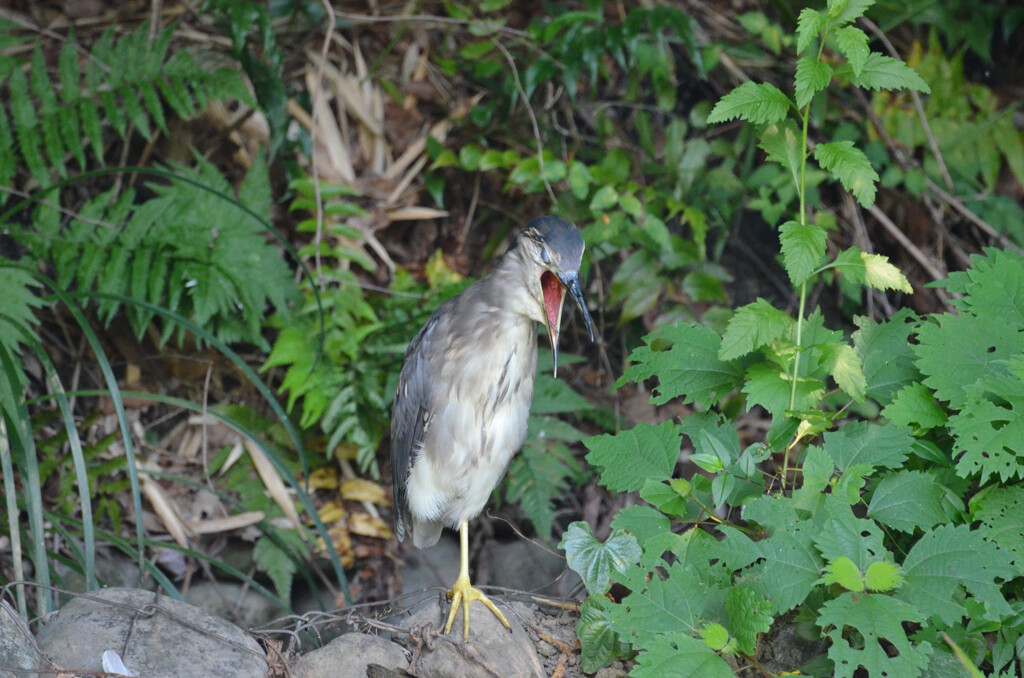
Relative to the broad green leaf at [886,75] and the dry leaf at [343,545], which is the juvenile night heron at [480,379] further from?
the dry leaf at [343,545]

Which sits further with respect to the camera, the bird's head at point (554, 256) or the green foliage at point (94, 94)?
the green foliage at point (94, 94)

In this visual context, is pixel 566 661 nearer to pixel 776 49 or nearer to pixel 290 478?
pixel 290 478

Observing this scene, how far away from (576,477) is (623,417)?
637 millimetres

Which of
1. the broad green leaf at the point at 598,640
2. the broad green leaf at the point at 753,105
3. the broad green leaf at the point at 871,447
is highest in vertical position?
the broad green leaf at the point at 753,105

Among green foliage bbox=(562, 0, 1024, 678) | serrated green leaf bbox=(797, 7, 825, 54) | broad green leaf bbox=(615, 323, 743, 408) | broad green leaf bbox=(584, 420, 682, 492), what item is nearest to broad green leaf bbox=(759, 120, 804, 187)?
green foliage bbox=(562, 0, 1024, 678)

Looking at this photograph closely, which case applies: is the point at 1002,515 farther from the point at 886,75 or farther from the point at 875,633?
the point at 886,75

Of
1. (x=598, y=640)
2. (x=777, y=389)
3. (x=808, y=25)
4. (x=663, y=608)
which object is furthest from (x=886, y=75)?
(x=598, y=640)

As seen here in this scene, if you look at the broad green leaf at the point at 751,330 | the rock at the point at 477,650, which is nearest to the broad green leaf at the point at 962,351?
the broad green leaf at the point at 751,330

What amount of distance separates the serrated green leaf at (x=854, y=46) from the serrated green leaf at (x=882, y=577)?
49.7 inches

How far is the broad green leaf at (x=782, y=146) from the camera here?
8.15ft

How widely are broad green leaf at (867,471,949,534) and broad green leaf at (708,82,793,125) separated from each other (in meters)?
1.02

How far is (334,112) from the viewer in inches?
197

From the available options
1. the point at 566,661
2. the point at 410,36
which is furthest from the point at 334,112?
the point at 566,661

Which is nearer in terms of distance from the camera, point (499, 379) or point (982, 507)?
point (982, 507)
